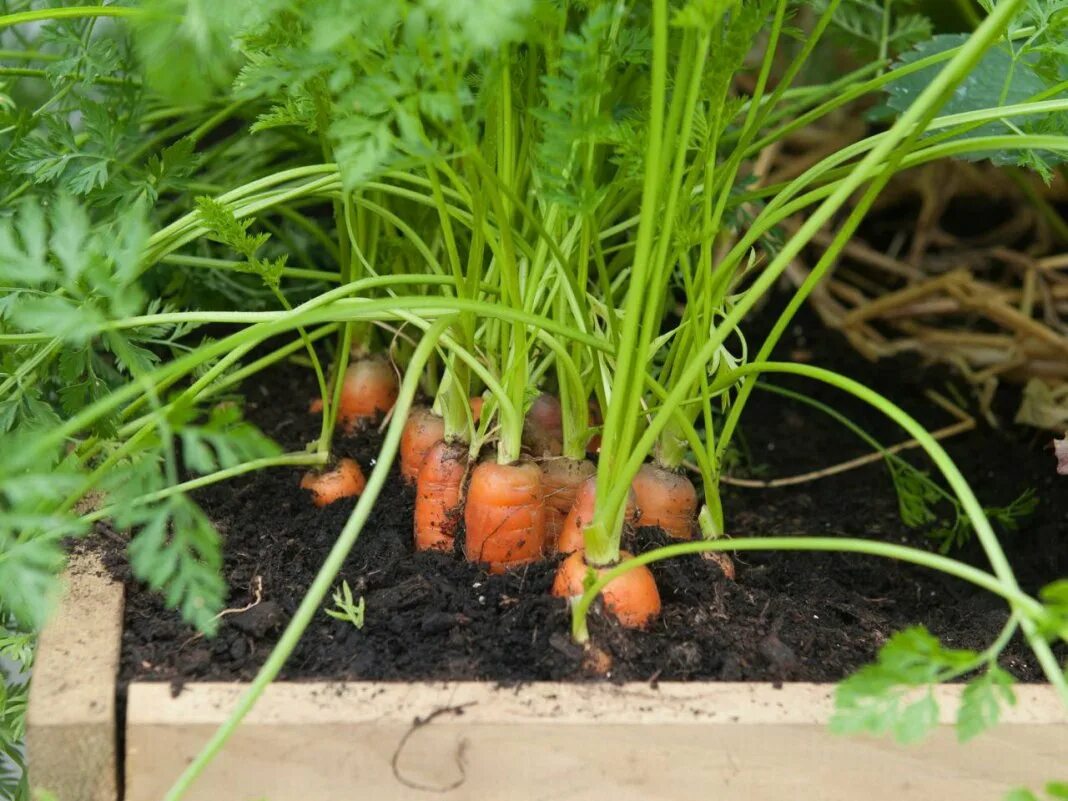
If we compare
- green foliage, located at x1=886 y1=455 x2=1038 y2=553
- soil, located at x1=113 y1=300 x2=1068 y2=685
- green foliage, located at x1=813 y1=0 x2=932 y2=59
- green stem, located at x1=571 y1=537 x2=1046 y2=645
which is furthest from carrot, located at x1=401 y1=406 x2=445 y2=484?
green foliage, located at x1=813 y1=0 x2=932 y2=59

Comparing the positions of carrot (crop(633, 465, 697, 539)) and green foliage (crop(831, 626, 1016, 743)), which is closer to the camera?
green foliage (crop(831, 626, 1016, 743))

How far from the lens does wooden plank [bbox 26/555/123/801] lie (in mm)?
613

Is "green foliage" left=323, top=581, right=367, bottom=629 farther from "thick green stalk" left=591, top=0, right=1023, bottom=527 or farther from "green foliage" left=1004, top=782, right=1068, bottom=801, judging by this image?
"green foliage" left=1004, top=782, right=1068, bottom=801

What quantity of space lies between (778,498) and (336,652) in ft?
1.68

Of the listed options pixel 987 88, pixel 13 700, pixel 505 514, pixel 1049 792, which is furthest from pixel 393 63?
pixel 987 88

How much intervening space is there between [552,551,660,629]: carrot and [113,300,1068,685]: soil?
0.4 inches

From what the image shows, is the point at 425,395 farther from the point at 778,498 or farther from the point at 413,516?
the point at 778,498

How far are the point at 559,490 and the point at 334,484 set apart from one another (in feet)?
0.58

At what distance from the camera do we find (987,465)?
3.73 feet

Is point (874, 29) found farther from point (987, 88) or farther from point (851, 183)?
point (851, 183)

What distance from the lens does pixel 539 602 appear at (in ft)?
2.32

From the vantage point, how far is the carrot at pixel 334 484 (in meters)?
0.87

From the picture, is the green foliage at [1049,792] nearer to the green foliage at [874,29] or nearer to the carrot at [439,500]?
the carrot at [439,500]

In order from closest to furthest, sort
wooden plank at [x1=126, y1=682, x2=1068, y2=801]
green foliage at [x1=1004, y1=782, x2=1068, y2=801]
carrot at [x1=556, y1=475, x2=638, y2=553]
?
green foliage at [x1=1004, y1=782, x2=1068, y2=801] → wooden plank at [x1=126, y1=682, x2=1068, y2=801] → carrot at [x1=556, y1=475, x2=638, y2=553]
